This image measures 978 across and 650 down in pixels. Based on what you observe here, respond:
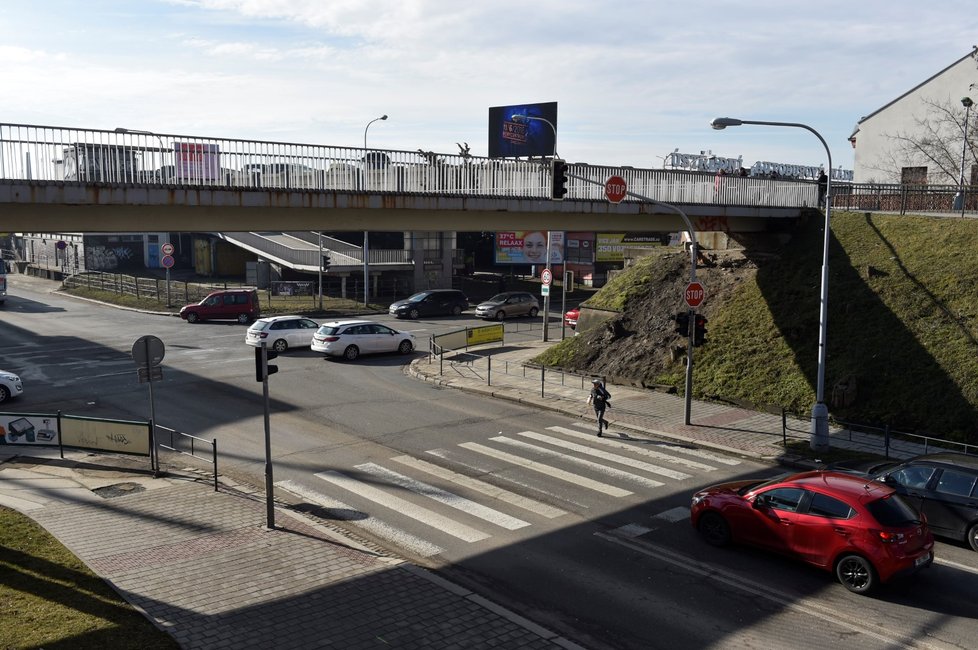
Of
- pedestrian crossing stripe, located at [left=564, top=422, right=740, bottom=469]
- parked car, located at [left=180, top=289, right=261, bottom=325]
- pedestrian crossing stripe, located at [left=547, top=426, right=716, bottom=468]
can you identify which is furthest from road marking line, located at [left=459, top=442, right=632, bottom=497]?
parked car, located at [left=180, top=289, right=261, bottom=325]

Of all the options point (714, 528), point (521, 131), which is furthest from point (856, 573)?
point (521, 131)

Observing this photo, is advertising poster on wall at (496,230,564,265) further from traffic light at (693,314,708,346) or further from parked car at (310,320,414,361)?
traffic light at (693,314,708,346)

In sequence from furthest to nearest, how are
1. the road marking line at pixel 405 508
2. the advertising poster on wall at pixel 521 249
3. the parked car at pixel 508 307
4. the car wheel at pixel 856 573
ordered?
the advertising poster on wall at pixel 521 249
the parked car at pixel 508 307
the road marking line at pixel 405 508
the car wheel at pixel 856 573

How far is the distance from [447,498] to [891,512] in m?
7.28

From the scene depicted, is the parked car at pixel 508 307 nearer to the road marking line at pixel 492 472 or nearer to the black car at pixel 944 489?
the road marking line at pixel 492 472

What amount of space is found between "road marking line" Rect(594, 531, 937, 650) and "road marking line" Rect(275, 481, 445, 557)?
9.30ft

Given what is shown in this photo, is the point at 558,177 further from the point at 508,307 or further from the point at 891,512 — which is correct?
the point at 508,307

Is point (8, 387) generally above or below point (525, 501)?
above

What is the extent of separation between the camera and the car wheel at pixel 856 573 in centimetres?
1096

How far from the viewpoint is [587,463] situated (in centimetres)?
1739

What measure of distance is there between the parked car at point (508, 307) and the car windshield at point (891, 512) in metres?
34.5

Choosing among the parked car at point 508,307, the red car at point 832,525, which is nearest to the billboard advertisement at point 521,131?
the parked car at point 508,307

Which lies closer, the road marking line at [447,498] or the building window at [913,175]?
the road marking line at [447,498]

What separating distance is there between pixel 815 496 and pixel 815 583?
1.21m
